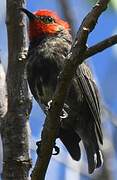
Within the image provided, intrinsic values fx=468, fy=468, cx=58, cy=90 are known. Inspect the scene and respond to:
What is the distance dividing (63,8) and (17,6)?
123cm

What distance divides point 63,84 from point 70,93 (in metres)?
1.79

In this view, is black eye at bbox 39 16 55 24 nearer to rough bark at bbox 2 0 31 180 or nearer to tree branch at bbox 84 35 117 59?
rough bark at bbox 2 0 31 180

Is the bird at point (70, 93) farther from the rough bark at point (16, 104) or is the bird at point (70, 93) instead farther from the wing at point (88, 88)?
the rough bark at point (16, 104)

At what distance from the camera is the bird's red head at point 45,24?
163 inches

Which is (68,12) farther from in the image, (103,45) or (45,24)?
(103,45)

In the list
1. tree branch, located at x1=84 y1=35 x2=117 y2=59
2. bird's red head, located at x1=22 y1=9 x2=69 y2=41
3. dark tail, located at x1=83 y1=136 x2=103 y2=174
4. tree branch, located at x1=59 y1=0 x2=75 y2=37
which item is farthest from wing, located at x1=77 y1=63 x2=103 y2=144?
tree branch, located at x1=84 y1=35 x2=117 y2=59

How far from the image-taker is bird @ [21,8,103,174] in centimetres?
355

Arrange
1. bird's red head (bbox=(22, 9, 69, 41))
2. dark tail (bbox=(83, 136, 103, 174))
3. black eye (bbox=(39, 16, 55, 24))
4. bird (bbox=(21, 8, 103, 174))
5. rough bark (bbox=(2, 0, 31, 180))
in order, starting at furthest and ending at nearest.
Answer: black eye (bbox=(39, 16, 55, 24)), bird's red head (bbox=(22, 9, 69, 41)), bird (bbox=(21, 8, 103, 174)), dark tail (bbox=(83, 136, 103, 174)), rough bark (bbox=(2, 0, 31, 180))

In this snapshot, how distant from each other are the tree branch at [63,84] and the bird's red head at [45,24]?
6.71ft

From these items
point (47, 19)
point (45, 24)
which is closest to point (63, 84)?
point (45, 24)

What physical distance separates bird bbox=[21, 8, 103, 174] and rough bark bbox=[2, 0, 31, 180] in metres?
1.08

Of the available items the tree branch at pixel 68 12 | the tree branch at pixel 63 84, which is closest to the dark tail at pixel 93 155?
the tree branch at pixel 68 12

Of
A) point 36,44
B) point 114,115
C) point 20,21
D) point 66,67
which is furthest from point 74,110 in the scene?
point 66,67

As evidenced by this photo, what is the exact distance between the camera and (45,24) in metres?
4.30
